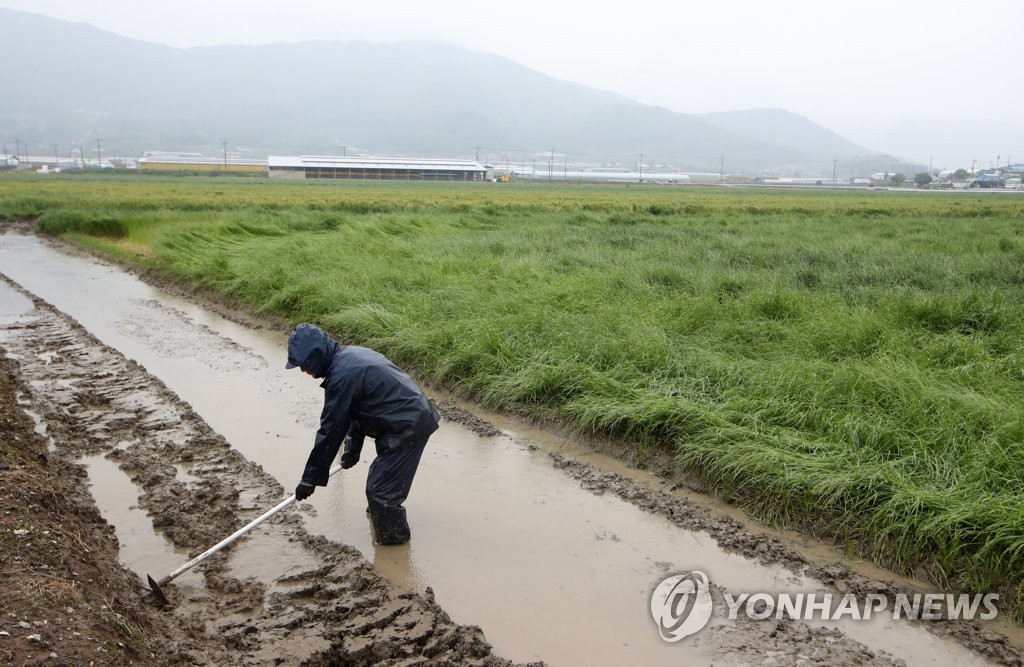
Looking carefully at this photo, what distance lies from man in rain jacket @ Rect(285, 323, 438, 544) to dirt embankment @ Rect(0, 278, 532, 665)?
41 cm

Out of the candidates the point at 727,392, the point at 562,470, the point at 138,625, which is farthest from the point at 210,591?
the point at 727,392

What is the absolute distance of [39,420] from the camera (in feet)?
21.9

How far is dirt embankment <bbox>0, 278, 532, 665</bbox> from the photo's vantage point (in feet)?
10.7

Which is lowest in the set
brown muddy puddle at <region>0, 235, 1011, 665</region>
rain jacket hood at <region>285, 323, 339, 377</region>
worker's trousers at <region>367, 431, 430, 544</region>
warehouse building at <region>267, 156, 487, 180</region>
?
brown muddy puddle at <region>0, 235, 1011, 665</region>

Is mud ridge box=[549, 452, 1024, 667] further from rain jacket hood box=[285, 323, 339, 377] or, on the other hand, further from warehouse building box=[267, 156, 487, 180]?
warehouse building box=[267, 156, 487, 180]

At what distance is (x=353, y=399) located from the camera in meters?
4.45

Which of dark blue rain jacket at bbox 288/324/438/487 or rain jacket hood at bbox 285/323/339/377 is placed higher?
rain jacket hood at bbox 285/323/339/377

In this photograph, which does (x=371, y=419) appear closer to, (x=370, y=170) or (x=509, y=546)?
(x=509, y=546)

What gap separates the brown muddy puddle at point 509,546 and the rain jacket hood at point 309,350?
1.16m

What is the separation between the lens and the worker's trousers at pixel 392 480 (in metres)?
4.62

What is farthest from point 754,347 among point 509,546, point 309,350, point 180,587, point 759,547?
point 180,587

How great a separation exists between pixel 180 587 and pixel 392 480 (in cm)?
127

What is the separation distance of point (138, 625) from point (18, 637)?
2.18ft

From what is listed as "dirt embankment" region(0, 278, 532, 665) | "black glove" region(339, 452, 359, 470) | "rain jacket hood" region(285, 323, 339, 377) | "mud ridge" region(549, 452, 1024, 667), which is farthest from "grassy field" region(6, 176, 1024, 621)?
"rain jacket hood" region(285, 323, 339, 377)
